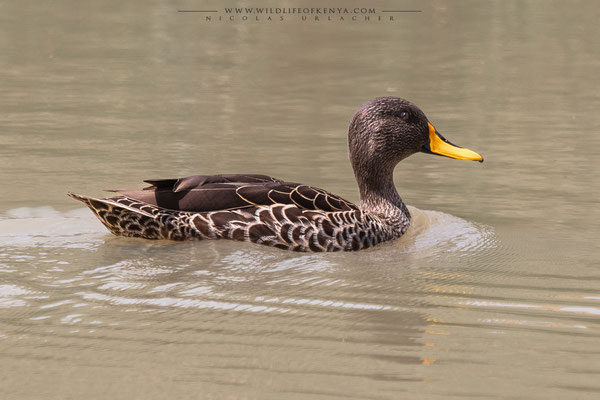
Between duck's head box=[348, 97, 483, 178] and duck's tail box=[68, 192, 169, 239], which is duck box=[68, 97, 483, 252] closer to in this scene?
duck's tail box=[68, 192, 169, 239]

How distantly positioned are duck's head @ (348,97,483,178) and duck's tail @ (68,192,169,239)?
1805 millimetres

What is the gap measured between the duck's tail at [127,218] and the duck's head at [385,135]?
1805 millimetres

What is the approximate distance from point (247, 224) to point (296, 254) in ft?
1.42

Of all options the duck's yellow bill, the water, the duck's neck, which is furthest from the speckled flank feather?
the duck's yellow bill

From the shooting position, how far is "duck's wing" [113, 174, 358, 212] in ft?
25.7

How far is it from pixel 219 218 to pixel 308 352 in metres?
2.53

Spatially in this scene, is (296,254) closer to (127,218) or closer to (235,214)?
(235,214)

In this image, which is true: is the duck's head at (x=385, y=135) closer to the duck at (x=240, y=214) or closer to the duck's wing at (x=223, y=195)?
the duck at (x=240, y=214)

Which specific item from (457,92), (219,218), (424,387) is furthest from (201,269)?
(457,92)

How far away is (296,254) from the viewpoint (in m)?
7.71

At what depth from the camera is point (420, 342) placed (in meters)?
5.68

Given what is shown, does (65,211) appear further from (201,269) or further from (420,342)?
(420,342)

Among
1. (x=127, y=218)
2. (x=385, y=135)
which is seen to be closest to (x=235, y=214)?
(x=127, y=218)

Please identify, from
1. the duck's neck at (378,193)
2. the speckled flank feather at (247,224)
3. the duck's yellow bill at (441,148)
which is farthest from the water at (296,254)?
the duck's yellow bill at (441,148)
